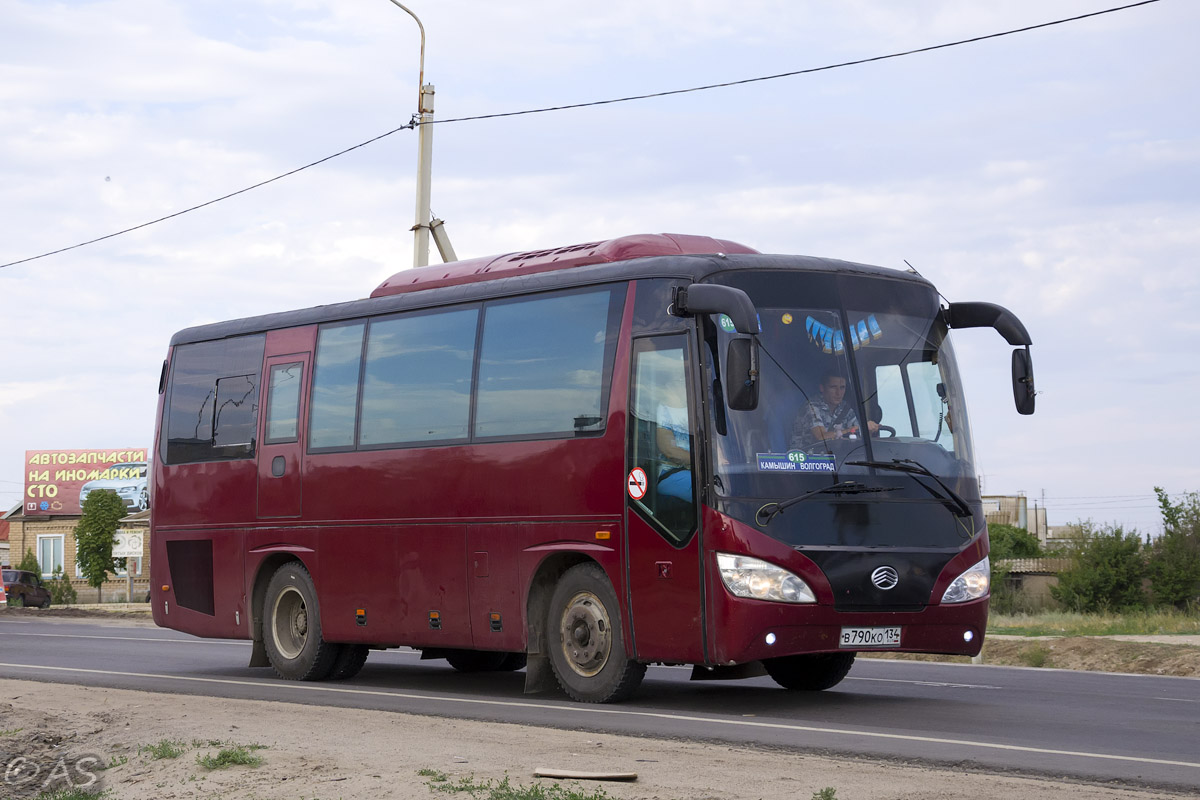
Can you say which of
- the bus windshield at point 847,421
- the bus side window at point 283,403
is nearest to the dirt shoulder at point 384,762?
the bus windshield at point 847,421

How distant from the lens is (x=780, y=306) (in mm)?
12250

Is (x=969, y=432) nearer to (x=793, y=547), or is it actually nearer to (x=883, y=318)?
(x=883, y=318)

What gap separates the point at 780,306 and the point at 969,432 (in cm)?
192

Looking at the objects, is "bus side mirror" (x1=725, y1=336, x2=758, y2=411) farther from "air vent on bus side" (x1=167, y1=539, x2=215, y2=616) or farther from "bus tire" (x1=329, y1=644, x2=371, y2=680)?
"air vent on bus side" (x1=167, y1=539, x2=215, y2=616)

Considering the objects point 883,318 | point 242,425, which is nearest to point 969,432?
point 883,318

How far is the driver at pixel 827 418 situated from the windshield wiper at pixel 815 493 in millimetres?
364

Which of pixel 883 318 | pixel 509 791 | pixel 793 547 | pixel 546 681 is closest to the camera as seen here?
pixel 509 791

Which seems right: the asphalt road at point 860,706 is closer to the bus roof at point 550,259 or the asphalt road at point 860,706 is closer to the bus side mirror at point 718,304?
the bus side mirror at point 718,304

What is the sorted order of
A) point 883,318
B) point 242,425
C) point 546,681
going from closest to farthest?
point 883,318, point 546,681, point 242,425

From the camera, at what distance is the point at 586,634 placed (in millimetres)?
12852

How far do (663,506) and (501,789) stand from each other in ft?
14.6

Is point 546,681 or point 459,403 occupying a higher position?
point 459,403

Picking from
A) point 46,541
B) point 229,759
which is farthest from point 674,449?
point 46,541

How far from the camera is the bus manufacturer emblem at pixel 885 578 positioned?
11.8m
